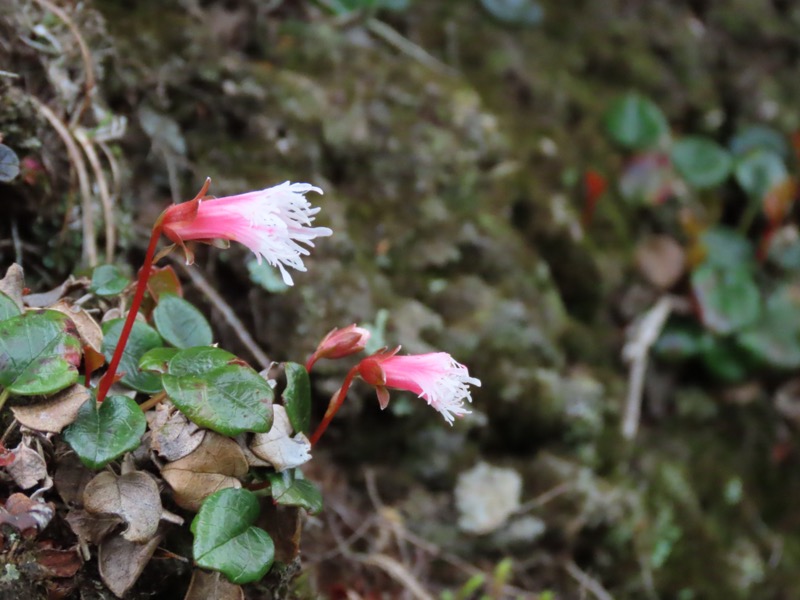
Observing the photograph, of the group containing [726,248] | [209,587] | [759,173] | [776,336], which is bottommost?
[776,336]

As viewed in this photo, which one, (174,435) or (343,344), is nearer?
(174,435)

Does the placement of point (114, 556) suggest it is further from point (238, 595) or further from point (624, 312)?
point (624, 312)

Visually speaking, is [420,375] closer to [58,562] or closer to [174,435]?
[174,435]

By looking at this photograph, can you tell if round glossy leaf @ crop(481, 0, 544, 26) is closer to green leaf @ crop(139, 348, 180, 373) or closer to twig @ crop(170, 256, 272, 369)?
twig @ crop(170, 256, 272, 369)

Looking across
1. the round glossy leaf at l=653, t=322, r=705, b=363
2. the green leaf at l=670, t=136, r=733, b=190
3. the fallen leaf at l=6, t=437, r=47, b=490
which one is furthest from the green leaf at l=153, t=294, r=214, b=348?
the green leaf at l=670, t=136, r=733, b=190

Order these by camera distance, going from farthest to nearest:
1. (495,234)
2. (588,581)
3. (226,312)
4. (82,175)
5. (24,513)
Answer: (495,234) < (588,581) < (226,312) < (82,175) < (24,513)

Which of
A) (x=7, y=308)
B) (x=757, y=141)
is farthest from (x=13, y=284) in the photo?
(x=757, y=141)

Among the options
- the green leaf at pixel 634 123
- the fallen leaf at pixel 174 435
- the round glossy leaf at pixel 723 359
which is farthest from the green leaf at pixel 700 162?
the fallen leaf at pixel 174 435
